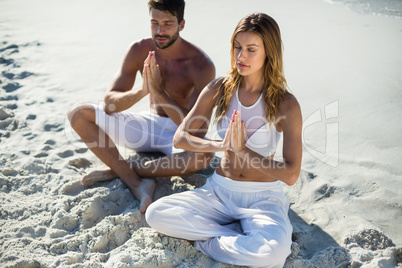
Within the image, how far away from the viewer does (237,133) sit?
8.97 ft

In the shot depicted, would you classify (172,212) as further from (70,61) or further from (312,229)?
(70,61)

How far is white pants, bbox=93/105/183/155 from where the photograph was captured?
3.87 meters

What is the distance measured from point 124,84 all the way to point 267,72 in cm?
156

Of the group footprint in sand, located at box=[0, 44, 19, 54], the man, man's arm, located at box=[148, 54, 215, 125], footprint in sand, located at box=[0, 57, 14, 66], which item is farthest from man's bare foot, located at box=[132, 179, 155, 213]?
footprint in sand, located at box=[0, 44, 19, 54]

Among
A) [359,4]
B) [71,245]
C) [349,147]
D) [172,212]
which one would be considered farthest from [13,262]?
[359,4]

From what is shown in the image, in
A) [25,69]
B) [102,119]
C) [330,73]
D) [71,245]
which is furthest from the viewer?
[25,69]

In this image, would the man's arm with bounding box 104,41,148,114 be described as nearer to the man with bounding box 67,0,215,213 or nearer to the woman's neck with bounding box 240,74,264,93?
the man with bounding box 67,0,215,213

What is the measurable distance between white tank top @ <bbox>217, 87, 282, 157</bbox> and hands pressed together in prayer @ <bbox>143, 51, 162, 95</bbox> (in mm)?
787

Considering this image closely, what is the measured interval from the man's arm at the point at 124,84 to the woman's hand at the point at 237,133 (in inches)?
49.8

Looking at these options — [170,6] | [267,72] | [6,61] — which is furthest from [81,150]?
[6,61]

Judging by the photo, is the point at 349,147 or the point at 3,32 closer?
the point at 349,147

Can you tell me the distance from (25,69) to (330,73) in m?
4.14

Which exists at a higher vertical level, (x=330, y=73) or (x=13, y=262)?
(x=330, y=73)

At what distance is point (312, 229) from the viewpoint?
314cm
